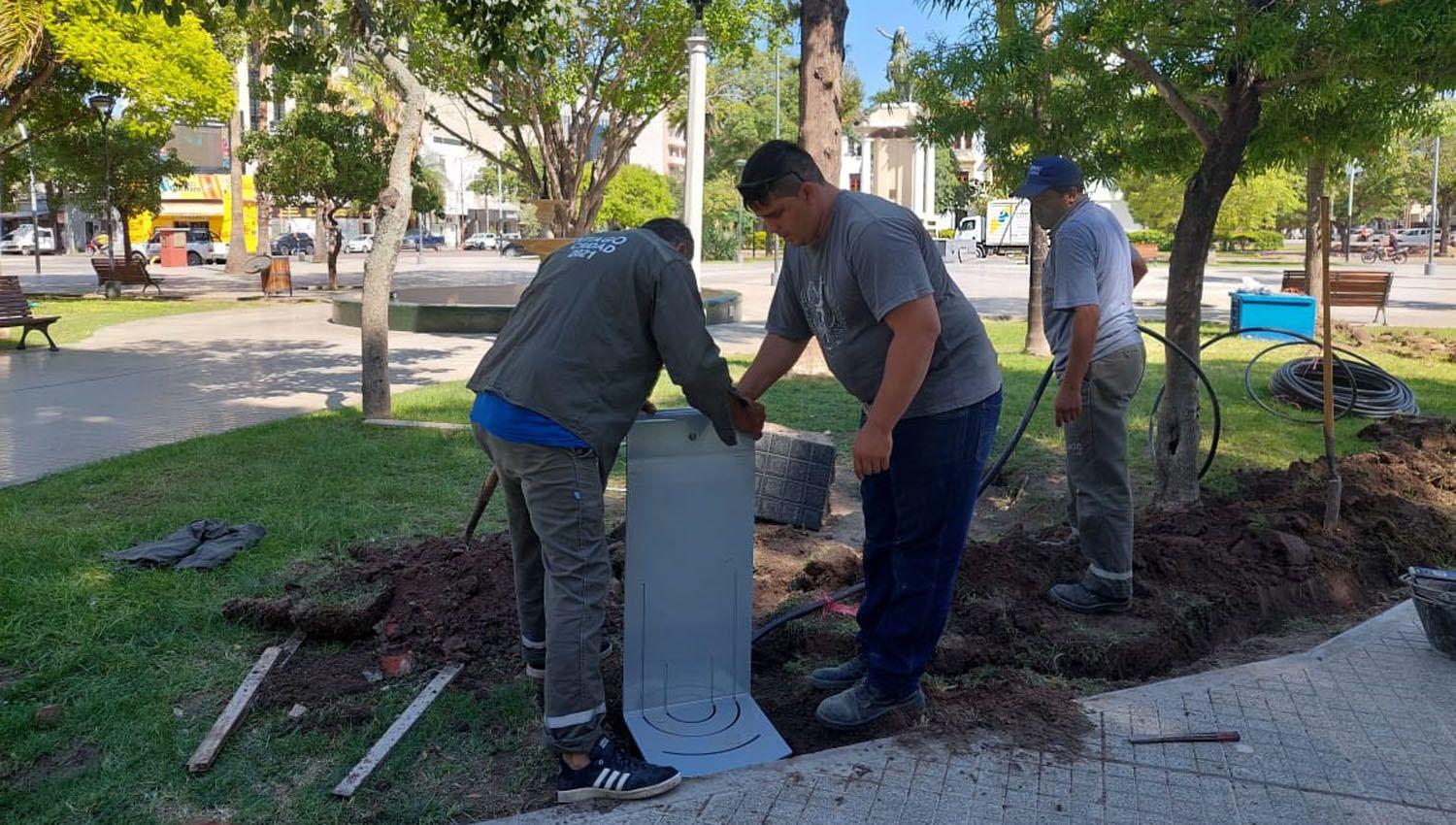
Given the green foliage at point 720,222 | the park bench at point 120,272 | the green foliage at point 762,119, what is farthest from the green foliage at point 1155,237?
the park bench at point 120,272

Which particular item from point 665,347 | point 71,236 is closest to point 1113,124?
point 665,347

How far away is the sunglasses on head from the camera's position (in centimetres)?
320

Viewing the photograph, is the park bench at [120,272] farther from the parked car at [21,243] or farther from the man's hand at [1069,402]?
the parked car at [21,243]

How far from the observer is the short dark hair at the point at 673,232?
340 centimetres

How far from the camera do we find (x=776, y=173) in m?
3.20

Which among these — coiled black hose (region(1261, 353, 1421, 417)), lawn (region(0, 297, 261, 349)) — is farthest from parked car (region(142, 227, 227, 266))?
coiled black hose (region(1261, 353, 1421, 417))

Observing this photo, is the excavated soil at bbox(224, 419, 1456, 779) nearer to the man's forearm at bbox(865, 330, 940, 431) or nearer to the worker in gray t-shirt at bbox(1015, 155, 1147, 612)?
the worker in gray t-shirt at bbox(1015, 155, 1147, 612)

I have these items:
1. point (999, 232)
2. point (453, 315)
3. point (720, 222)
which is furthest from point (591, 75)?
point (999, 232)

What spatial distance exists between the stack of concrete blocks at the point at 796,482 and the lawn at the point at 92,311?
12.4m

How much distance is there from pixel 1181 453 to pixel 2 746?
5.35m

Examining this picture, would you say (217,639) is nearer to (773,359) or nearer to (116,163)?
(773,359)

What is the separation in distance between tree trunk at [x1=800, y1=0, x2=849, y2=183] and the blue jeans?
785 centimetres

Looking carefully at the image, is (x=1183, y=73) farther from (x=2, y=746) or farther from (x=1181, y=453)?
(x=2, y=746)

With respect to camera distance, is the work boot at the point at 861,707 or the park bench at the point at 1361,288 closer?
the work boot at the point at 861,707
